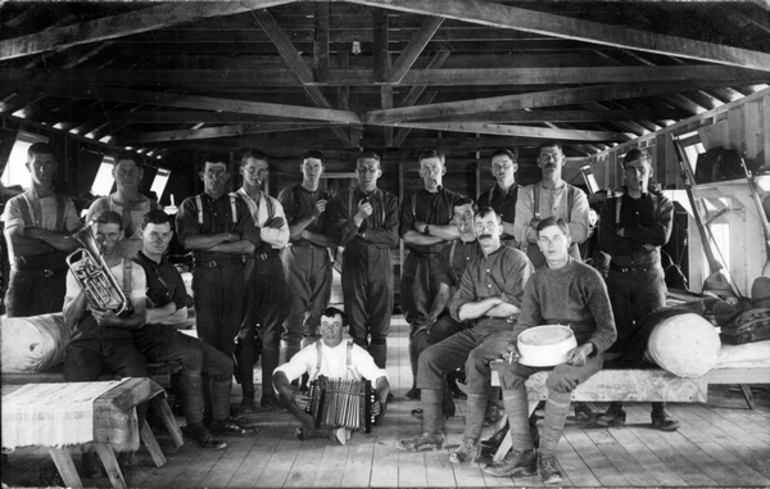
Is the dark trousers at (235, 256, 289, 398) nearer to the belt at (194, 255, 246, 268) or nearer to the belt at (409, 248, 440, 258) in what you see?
the belt at (194, 255, 246, 268)

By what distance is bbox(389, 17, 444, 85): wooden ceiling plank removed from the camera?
5.75 metres

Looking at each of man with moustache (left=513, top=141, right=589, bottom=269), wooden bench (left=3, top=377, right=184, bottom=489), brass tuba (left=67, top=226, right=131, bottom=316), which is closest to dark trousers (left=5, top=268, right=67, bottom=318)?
brass tuba (left=67, top=226, right=131, bottom=316)

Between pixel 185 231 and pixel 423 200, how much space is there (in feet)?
7.10

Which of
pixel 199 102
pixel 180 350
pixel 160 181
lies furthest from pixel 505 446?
pixel 160 181

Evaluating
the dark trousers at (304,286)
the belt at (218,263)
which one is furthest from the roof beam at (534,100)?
the belt at (218,263)

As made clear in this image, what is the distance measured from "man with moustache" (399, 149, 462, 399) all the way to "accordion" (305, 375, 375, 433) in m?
1.18

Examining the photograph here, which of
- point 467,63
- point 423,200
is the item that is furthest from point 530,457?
point 467,63

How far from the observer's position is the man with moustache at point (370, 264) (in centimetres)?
610

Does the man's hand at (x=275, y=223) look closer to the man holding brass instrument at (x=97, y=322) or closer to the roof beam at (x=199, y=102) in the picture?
the man holding brass instrument at (x=97, y=322)

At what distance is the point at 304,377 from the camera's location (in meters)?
5.25

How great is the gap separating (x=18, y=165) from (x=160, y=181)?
5.94m

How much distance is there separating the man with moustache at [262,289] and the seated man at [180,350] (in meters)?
0.63

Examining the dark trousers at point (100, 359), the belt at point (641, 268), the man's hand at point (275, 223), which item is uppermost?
the man's hand at point (275, 223)

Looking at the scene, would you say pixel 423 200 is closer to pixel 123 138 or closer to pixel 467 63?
pixel 467 63
